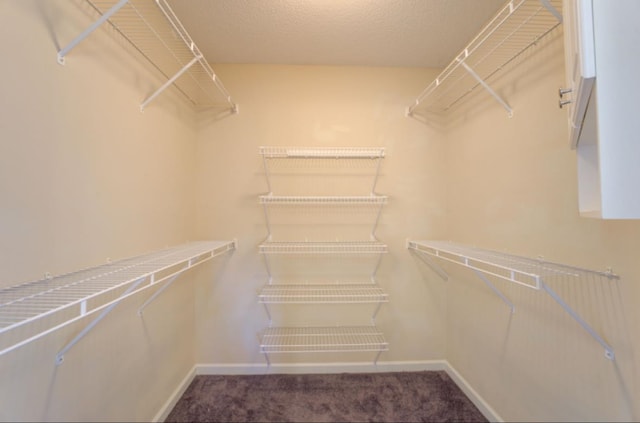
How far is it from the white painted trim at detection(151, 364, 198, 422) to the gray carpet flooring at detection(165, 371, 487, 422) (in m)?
0.03

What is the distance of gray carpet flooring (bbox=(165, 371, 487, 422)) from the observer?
5.40ft

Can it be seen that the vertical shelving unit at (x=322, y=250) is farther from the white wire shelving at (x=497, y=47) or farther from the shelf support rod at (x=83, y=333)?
the shelf support rod at (x=83, y=333)

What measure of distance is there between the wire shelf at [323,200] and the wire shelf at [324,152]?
306mm

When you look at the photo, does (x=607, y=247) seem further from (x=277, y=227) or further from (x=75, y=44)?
(x=75, y=44)

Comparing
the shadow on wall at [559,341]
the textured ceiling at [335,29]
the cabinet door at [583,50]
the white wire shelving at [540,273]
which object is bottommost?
the shadow on wall at [559,341]

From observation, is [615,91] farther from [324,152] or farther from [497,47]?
[324,152]

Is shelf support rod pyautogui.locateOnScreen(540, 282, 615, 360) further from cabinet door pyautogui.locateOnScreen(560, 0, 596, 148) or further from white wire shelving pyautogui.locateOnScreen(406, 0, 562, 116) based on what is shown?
white wire shelving pyautogui.locateOnScreen(406, 0, 562, 116)

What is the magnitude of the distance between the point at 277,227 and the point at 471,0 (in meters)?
1.83

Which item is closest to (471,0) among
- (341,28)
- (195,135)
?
(341,28)

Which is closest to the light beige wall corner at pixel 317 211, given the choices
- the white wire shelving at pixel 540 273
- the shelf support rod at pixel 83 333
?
the white wire shelving at pixel 540 273

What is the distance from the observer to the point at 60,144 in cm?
92

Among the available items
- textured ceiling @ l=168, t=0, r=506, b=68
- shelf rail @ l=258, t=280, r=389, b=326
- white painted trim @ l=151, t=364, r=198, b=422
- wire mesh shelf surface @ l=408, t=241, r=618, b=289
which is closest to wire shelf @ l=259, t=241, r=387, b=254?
shelf rail @ l=258, t=280, r=389, b=326

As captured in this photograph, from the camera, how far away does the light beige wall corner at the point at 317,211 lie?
2.04 m

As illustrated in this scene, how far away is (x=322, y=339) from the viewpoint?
6.55ft
